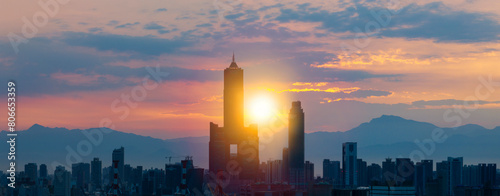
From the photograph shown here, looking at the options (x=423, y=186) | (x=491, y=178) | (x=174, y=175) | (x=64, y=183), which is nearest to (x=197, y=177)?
(x=174, y=175)

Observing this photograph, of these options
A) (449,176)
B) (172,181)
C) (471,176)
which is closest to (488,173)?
(471,176)

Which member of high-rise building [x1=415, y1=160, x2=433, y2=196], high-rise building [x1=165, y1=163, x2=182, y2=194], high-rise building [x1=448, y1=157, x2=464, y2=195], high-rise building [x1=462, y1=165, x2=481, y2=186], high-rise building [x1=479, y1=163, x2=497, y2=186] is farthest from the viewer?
high-rise building [x1=479, y1=163, x2=497, y2=186]

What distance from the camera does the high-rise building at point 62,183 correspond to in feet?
579

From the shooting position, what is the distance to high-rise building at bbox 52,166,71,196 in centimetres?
17656

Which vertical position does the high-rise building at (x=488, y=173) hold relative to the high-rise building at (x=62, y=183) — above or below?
above

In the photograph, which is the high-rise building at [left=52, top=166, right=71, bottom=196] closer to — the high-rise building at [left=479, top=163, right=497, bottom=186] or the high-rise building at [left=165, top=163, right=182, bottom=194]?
the high-rise building at [left=165, top=163, right=182, bottom=194]

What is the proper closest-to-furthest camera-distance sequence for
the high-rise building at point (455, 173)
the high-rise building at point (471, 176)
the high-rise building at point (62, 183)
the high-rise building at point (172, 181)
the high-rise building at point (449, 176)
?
1. the high-rise building at point (449, 176)
2. the high-rise building at point (455, 173)
3. the high-rise building at point (62, 183)
4. the high-rise building at point (471, 176)
5. the high-rise building at point (172, 181)

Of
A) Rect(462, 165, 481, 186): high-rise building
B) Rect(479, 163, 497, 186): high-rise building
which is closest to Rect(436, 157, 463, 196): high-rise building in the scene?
Rect(462, 165, 481, 186): high-rise building

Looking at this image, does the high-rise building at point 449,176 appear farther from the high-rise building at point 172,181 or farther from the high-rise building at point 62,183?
the high-rise building at point 62,183

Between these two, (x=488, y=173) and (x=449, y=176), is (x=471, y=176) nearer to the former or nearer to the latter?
(x=488, y=173)

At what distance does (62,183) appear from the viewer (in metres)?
183

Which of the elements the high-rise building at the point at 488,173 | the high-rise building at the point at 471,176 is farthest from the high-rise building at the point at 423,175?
the high-rise building at the point at 488,173

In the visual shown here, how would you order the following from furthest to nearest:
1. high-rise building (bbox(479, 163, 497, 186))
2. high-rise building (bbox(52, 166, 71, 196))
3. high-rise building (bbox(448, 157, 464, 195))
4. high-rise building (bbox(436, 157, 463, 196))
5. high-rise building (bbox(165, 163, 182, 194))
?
1. high-rise building (bbox(479, 163, 497, 186))
2. high-rise building (bbox(165, 163, 182, 194))
3. high-rise building (bbox(52, 166, 71, 196))
4. high-rise building (bbox(448, 157, 464, 195))
5. high-rise building (bbox(436, 157, 463, 196))

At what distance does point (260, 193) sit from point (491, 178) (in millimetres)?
69151
